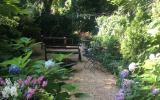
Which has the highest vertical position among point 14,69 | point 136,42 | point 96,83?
point 14,69

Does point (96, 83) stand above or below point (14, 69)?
below

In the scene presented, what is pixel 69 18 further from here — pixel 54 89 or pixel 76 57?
pixel 54 89

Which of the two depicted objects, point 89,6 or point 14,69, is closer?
point 14,69

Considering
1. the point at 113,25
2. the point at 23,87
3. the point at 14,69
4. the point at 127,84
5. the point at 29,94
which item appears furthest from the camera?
the point at 113,25

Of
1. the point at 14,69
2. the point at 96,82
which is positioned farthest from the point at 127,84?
the point at 96,82

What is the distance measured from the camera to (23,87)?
2754 mm

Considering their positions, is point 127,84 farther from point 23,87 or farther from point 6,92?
point 6,92

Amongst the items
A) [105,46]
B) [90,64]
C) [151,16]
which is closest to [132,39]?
[151,16]

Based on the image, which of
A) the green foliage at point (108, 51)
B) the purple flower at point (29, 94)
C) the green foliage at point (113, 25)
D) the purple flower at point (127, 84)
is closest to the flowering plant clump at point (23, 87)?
the purple flower at point (29, 94)

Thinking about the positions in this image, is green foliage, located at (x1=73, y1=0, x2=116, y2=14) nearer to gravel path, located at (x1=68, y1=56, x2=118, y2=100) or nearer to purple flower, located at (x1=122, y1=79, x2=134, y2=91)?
gravel path, located at (x1=68, y1=56, x2=118, y2=100)

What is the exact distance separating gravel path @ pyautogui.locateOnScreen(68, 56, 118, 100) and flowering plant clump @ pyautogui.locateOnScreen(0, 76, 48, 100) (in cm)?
485

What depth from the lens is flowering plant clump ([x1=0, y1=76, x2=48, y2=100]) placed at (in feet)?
8.68

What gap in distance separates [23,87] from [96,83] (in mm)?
7099

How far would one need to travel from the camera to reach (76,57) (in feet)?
46.8
